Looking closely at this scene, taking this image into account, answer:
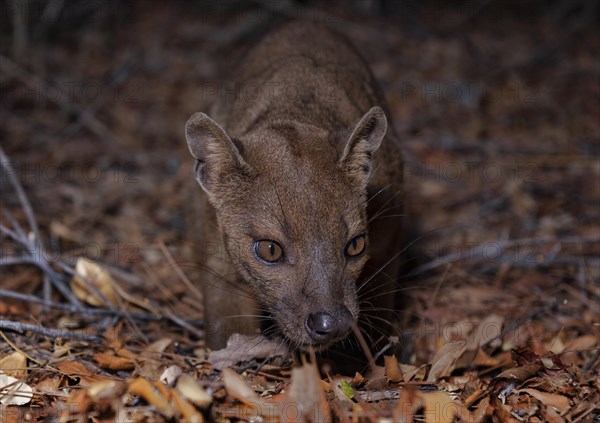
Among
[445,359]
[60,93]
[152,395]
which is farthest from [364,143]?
[60,93]

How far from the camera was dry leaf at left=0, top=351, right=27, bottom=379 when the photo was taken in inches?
191

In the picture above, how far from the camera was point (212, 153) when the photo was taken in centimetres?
545

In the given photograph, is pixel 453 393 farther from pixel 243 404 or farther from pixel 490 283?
pixel 490 283

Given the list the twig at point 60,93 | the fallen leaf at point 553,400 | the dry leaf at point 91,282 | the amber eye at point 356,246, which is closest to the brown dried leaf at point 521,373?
the fallen leaf at point 553,400

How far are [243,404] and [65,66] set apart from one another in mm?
9807

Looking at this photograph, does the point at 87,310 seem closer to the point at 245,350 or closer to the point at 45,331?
the point at 45,331

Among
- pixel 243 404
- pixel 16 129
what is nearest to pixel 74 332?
pixel 243 404

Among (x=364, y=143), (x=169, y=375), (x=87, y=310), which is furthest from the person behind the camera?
(x=87, y=310)

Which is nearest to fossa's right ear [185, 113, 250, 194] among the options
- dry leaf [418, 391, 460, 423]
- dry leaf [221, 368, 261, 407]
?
dry leaf [221, 368, 261, 407]

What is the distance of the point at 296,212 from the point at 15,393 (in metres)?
2.11

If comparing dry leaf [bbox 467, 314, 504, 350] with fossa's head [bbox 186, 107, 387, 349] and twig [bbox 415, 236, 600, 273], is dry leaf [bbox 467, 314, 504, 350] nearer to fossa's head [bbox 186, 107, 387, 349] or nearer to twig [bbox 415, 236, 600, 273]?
twig [bbox 415, 236, 600, 273]

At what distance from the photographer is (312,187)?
5.07m

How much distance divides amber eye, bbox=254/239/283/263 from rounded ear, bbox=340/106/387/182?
772mm

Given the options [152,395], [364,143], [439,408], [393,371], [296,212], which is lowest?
[393,371]
